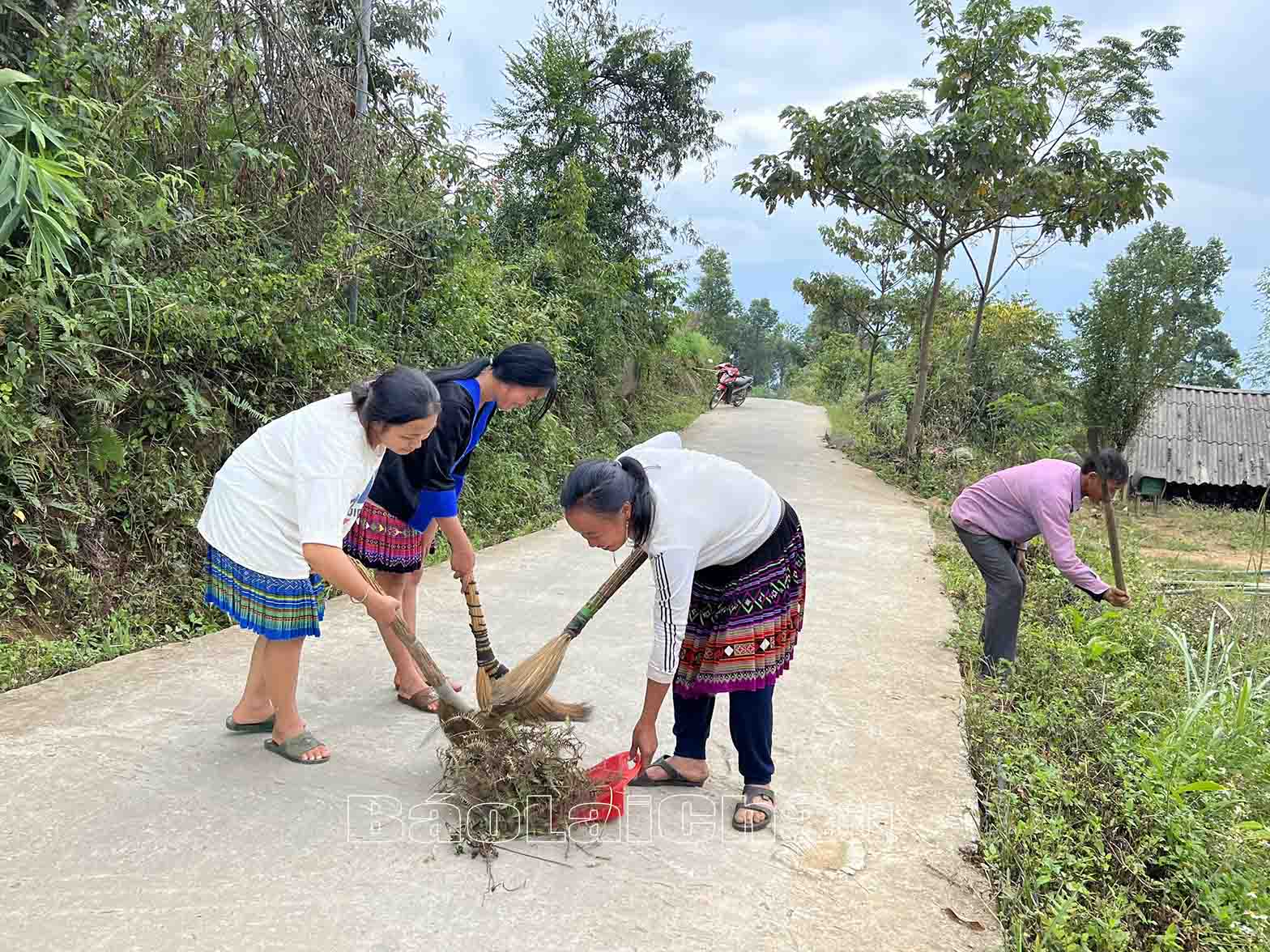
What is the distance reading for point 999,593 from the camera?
4.20 metres

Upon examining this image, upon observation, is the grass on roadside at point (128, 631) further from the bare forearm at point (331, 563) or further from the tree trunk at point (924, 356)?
the tree trunk at point (924, 356)

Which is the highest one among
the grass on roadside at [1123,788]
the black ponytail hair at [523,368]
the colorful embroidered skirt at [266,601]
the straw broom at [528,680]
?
the black ponytail hair at [523,368]

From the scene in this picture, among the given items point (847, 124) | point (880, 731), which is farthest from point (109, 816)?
point (847, 124)

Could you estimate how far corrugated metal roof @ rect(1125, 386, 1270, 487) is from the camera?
16062 millimetres

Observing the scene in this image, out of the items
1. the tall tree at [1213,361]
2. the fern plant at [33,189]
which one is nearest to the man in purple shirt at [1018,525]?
the fern plant at [33,189]

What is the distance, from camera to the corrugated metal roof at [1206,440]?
16.1m

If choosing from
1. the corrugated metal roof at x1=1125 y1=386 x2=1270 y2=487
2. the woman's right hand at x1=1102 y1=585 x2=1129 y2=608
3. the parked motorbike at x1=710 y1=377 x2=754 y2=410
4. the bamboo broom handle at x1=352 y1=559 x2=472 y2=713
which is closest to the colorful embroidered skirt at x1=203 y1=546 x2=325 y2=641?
the bamboo broom handle at x1=352 y1=559 x2=472 y2=713

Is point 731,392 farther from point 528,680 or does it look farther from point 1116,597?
point 528,680

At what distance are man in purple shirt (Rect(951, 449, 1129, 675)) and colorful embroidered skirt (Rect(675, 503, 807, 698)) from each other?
1.83 meters

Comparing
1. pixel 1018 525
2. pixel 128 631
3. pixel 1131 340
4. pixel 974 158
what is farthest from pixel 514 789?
pixel 1131 340

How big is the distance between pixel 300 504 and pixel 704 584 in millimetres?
1204

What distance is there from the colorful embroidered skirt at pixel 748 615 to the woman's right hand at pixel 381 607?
0.86 m

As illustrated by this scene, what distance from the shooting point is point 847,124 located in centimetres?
1038

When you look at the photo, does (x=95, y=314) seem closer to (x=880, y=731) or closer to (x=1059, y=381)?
(x=880, y=731)
